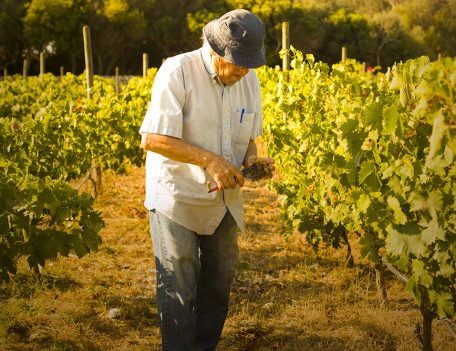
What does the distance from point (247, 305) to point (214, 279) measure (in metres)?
1.20

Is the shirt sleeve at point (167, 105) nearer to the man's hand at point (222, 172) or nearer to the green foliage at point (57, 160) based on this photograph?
the man's hand at point (222, 172)

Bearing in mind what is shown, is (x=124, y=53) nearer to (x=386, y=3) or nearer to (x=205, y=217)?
(x=386, y=3)

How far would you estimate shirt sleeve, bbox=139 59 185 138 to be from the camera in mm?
2553

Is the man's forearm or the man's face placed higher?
the man's face

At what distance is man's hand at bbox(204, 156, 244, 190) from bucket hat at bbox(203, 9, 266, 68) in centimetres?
41

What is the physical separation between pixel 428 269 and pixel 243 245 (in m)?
A: 2.86

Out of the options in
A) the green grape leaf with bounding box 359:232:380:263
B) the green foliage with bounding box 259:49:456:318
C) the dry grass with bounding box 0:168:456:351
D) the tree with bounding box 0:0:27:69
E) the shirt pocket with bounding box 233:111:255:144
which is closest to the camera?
the green foliage with bounding box 259:49:456:318

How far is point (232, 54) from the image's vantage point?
2.57 m

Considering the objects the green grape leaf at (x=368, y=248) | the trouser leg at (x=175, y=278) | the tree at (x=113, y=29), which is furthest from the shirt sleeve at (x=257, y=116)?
the tree at (x=113, y=29)

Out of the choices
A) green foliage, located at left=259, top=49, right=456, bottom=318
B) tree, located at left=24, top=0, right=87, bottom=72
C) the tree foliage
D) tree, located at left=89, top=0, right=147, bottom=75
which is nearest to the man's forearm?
green foliage, located at left=259, top=49, right=456, bottom=318

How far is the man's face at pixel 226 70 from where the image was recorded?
105 inches

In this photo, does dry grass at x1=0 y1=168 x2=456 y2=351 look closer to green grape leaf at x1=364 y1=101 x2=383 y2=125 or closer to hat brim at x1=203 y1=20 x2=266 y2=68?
green grape leaf at x1=364 y1=101 x2=383 y2=125

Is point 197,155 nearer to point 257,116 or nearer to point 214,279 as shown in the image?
point 257,116

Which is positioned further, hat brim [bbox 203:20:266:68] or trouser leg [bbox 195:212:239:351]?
trouser leg [bbox 195:212:239:351]
